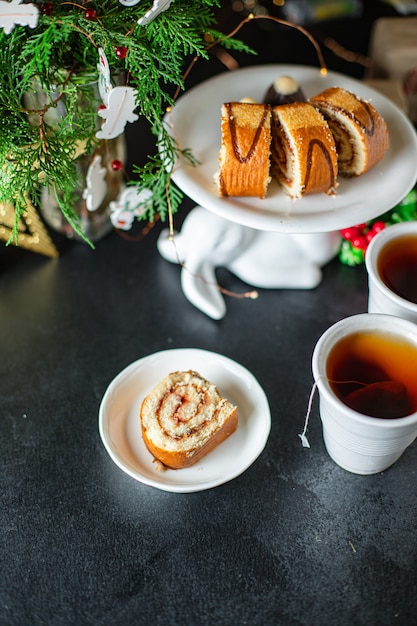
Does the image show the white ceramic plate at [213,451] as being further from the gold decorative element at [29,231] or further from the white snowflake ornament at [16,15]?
the white snowflake ornament at [16,15]

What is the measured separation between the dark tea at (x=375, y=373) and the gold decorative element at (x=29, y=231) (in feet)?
1.58

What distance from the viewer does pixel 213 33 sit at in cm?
86

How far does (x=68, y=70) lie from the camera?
824 millimetres

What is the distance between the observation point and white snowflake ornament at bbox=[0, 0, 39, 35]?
2.25 feet

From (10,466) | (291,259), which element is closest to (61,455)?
(10,466)

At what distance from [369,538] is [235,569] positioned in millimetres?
156

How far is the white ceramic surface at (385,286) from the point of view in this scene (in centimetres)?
76

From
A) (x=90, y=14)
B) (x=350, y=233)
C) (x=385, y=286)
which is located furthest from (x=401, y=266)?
(x=90, y=14)

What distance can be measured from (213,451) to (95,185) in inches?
15.1

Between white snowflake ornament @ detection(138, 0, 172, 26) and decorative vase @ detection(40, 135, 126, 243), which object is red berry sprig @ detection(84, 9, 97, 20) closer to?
white snowflake ornament @ detection(138, 0, 172, 26)

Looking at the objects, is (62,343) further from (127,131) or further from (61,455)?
(127,131)

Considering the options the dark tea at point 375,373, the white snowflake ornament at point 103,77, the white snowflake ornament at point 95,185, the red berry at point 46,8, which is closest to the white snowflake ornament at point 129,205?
the white snowflake ornament at point 95,185

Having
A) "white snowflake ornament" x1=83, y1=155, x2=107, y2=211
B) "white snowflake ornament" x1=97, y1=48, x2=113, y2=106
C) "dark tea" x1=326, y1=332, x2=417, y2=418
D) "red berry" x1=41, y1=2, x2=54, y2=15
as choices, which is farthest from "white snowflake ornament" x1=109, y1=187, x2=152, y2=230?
"dark tea" x1=326, y1=332, x2=417, y2=418

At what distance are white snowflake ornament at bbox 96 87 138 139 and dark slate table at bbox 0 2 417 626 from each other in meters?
0.26
